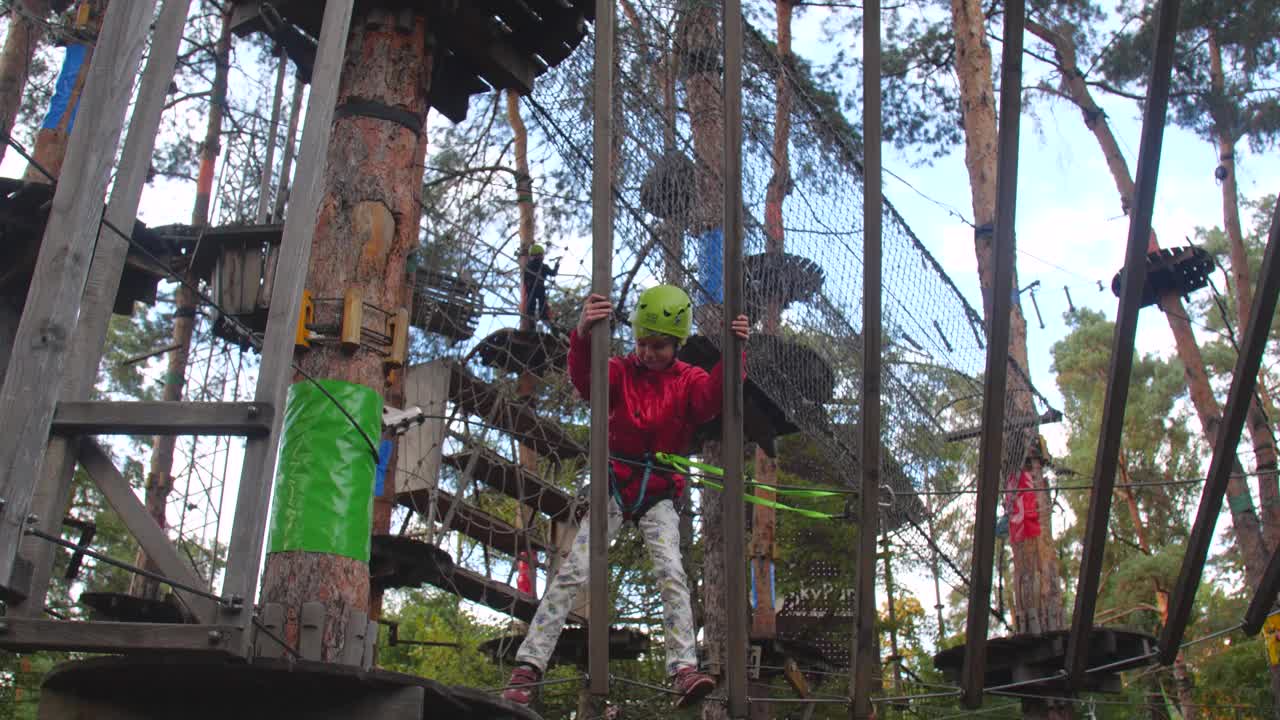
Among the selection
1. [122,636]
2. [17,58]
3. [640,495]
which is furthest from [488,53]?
[17,58]

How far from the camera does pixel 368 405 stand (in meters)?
3.86

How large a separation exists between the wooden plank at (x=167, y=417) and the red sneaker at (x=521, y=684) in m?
1.43

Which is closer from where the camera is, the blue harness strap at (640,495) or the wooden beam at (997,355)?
the wooden beam at (997,355)

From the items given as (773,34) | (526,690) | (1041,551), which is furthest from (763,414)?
(773,34)

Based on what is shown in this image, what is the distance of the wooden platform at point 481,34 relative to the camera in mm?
4441

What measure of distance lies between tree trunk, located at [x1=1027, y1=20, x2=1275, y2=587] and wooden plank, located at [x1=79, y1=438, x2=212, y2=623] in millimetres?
8989

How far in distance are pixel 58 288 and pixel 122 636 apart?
0.80 m

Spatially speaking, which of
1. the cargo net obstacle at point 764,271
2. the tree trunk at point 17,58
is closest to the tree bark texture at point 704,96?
the cargo net obstacle at point 764,271

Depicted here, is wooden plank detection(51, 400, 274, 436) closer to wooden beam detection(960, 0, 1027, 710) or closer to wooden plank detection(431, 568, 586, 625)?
wooden beam detection(960, 0, 1027, 710)

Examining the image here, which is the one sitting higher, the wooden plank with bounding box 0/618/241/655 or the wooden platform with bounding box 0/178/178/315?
the wooden platform with bounding box 0/178/178/315

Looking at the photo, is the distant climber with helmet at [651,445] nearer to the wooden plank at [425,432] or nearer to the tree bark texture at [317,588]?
the tree bark texture at [317,588]


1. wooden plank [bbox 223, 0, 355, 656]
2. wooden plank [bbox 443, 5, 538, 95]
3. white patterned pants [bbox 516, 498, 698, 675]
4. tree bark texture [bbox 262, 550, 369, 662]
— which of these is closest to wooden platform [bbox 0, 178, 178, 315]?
wooden plank [bbox 443, 5, 538, 95]

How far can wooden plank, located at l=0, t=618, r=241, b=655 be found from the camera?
2.55m

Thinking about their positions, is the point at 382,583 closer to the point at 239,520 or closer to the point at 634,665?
the point at 634,665
